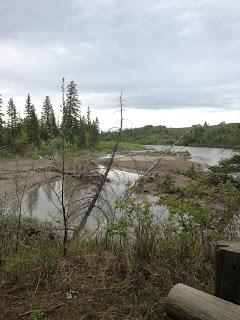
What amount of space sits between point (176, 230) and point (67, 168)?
3.59 m

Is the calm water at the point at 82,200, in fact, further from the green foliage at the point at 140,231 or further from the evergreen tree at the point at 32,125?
the evergreen tree at the point at 32,125

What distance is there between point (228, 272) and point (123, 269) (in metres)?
2.09

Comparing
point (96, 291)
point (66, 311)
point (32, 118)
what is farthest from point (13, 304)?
point (32, 118)

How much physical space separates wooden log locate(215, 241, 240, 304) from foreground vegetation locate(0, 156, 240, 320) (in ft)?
3.18

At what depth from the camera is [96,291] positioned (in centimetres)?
428

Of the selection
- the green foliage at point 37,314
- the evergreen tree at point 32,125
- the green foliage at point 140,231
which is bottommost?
the green foliage at point 37,314

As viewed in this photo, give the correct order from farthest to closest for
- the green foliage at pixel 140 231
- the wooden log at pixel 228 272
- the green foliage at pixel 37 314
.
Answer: the green foliage at pixel 140 231 → the green foliage at pixel 37 314 → the wooden log at pixel 228 272

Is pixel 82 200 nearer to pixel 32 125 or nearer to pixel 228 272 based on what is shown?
pixel 228 272

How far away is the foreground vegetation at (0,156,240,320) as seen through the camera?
3889mm

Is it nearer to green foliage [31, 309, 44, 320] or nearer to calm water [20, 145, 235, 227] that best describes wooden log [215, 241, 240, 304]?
green foliage [31, 309, 44, 320]

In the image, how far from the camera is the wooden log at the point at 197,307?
243 cm

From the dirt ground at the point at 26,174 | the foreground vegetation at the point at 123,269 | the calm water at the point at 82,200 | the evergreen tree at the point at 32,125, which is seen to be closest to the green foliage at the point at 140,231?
the foreground vegetation at the point at 123,269

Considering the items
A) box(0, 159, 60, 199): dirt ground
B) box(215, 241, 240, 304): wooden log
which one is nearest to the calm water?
box(0, 159, 60, 199): dirt ground

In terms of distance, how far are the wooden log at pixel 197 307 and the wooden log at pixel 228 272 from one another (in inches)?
9.9
